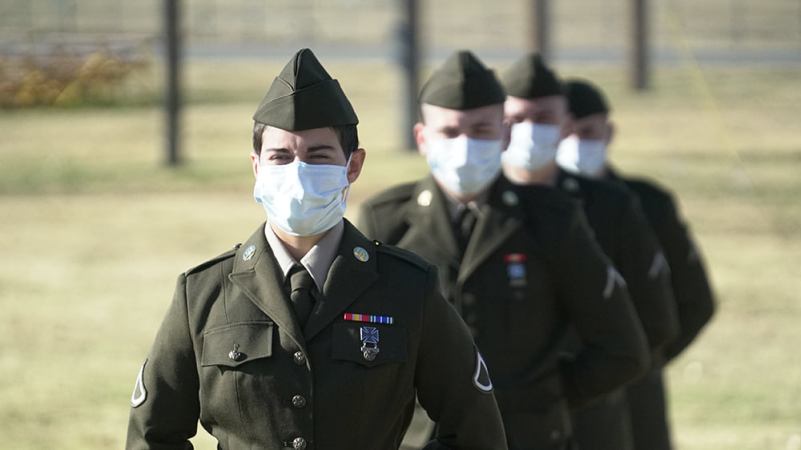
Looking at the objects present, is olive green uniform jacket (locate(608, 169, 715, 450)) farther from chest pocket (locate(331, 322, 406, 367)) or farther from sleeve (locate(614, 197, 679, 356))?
chest pocket (locate(331, 322, 406, 367))

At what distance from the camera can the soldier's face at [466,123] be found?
5.39m

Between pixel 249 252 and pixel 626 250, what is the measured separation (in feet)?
9.50

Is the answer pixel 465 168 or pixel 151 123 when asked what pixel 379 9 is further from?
pixel 465 168

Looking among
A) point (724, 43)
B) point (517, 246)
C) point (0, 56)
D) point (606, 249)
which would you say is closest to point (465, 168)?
point (517, 246)

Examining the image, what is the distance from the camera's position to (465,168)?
5.33 m

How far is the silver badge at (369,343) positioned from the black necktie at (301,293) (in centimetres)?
13

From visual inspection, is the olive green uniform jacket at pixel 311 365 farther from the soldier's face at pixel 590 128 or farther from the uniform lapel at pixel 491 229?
the soldier's face at pixel 590 128

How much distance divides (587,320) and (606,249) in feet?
3.85

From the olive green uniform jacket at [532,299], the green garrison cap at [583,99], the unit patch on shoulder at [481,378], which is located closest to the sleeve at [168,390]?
the unit patch on shoulder at [481,378]

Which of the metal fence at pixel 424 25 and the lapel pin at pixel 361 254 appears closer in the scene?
the lapel pin at pixel 361 254

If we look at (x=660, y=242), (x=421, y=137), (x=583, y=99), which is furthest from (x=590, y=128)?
(x=421, y=137)

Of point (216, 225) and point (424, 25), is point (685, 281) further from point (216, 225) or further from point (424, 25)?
point (424, 25)

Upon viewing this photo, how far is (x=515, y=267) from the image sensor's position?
17.4 ft

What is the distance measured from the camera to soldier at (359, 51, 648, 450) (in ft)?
17.2
